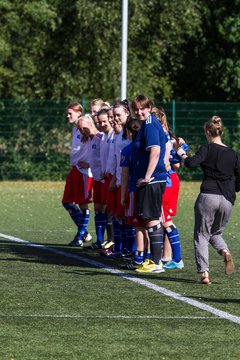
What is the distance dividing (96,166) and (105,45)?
22.4 metres

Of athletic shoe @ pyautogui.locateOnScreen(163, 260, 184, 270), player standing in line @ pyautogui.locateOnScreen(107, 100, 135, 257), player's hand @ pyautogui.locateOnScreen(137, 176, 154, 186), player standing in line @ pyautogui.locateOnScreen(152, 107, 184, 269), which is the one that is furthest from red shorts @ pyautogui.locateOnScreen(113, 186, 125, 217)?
player's hand @ pyautogui.locateOnScreen(137, 176, 154, 186)

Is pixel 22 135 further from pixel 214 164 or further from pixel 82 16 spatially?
pixel 214 164

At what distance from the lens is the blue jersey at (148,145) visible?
12.0 meters

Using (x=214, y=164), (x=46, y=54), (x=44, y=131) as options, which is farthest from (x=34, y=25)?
(x=214, y=164)

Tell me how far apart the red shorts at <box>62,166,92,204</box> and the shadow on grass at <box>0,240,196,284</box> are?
64cm

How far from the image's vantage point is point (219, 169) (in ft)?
36.7

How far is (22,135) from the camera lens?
3350cm

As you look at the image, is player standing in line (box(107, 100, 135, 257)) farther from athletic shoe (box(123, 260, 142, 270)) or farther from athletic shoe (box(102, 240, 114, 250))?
athletic shoe (box(123, 260, 142, 270))

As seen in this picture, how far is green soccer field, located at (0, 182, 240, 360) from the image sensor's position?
777 cm

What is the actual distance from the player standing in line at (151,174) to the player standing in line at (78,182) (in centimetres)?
321

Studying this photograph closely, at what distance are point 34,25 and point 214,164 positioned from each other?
2773cm

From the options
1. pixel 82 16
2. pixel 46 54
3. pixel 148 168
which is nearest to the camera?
pixel 148 168

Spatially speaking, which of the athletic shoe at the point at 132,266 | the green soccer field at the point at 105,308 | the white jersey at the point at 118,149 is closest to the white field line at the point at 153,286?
the green soccer field at the point at 105,308

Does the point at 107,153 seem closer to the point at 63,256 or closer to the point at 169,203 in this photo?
the point at 63,256
